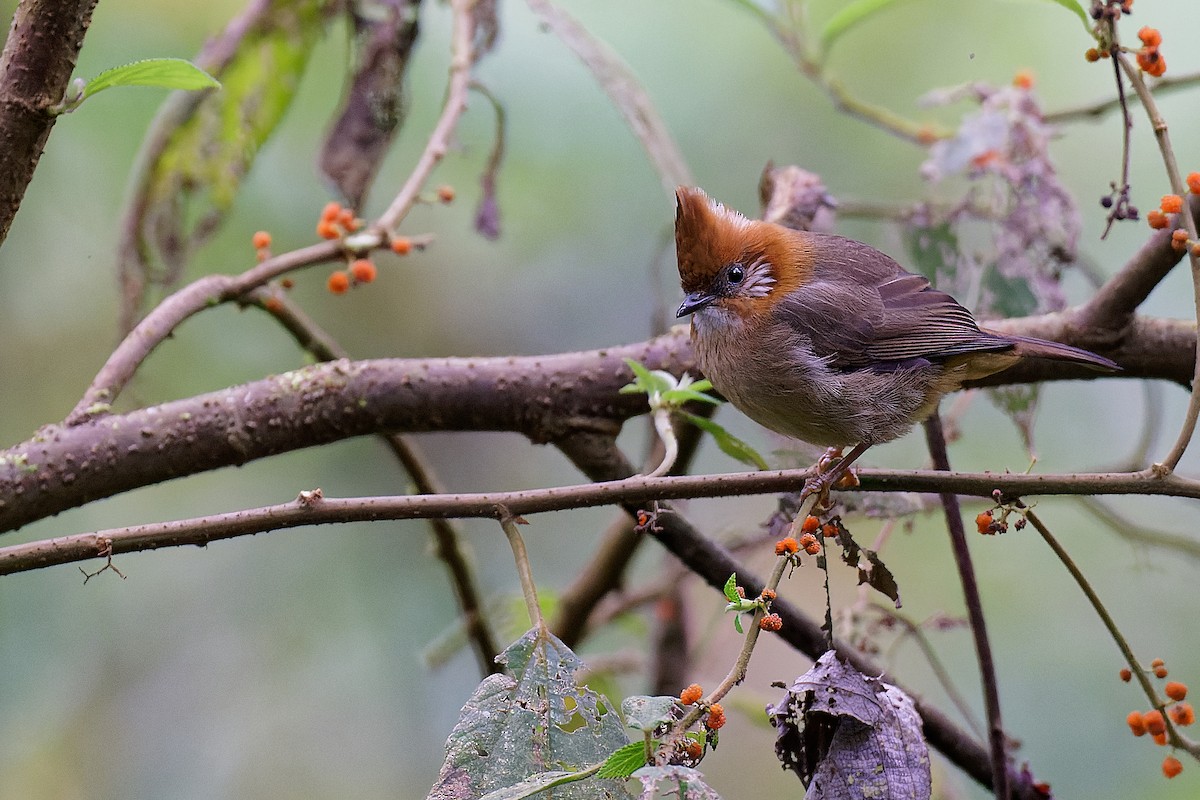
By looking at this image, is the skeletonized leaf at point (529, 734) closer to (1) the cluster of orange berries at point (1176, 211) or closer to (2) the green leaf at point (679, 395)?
(2) the green leaf at point (679, 395)

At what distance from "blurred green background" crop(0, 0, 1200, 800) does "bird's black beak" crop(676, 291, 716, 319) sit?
31.5 inches

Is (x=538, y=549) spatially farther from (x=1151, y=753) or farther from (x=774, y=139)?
(x=1151, y=753)

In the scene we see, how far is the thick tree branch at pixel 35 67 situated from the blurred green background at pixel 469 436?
6.81 feet

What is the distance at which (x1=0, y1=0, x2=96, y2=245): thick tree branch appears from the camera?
5.02 feet

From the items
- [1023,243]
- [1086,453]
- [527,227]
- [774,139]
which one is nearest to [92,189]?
[527,227]

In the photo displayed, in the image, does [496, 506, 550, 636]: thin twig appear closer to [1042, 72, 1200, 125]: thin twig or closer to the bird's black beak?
the bird's black beak

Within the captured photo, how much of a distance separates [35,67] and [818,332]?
6.10 ft

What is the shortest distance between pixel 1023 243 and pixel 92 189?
3.62 m

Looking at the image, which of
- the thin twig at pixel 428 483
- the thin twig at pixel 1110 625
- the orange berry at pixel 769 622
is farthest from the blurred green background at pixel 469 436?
the orange berry at pixel 769 622

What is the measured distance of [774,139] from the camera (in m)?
4.99

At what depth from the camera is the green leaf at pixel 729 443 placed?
76.7 inches

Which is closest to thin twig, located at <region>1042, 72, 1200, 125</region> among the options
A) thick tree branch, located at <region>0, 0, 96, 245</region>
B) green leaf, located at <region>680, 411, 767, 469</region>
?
green leaf, located at <region>680, 411, 767, 469</region>

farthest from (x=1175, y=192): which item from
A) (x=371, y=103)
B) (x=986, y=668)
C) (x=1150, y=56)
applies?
(x=371, y=103)

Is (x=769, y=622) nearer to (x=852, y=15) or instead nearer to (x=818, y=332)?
(x=818, y=332)
